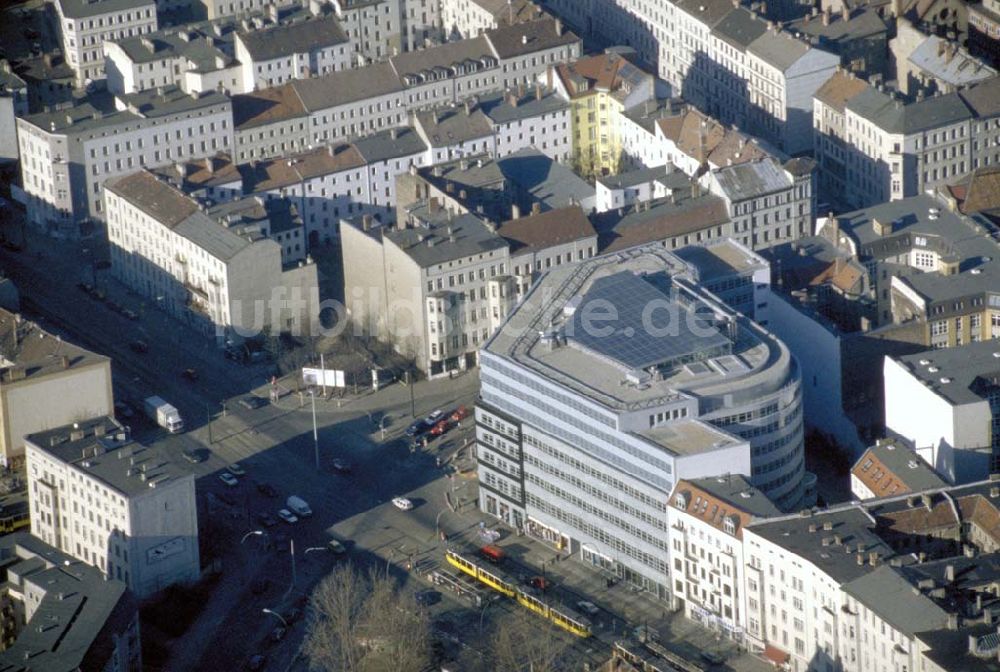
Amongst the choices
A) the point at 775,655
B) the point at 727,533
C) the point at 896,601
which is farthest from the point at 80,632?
the point at 896,601

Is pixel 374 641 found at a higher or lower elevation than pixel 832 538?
lower

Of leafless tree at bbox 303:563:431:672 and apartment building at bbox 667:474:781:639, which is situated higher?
apartment building at bbox 667:474:781:639

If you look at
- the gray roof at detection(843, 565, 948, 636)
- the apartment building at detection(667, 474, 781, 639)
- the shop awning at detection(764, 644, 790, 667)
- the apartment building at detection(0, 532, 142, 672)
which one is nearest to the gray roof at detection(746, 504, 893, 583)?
the apartment building at detection(667, 474, 781, 639)

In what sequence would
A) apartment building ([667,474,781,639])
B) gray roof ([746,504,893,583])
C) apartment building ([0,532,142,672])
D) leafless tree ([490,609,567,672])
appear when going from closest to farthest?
apartment building ([0,532,142,672]) < gray roof ([746,504,893,583]) < leafless tree ([490,609,567,672]) < apartment building ([667,474,781,639])

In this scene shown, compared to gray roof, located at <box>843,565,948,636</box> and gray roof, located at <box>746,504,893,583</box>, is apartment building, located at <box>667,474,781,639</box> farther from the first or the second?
gray roof, located at <box>843,565,948,636</box>

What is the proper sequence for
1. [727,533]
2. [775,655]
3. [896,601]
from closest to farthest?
1. [896,601]
2. [775,655]
3. [727,533]

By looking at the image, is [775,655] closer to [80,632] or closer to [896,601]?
[896,601]

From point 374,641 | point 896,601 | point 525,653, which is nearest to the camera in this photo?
point 896,601
